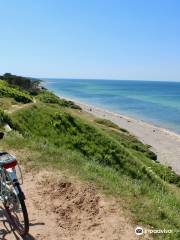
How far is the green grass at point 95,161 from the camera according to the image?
8.85 metres

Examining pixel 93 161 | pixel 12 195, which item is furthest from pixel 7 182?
pixel 93 161

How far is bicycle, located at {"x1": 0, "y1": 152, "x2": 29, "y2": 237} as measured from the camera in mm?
7125

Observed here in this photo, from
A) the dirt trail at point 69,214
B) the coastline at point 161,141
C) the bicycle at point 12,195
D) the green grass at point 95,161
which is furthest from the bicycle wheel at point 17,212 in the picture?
the coastline at point 161,141

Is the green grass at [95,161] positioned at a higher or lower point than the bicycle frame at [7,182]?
lower

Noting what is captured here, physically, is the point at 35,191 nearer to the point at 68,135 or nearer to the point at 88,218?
the point at 88,218

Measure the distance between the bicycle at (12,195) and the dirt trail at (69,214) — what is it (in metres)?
0.18

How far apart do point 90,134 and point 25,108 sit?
4.98m

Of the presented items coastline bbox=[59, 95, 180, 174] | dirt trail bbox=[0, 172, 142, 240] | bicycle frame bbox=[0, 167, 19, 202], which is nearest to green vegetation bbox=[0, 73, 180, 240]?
dirt trail bbox=[0, 172, 142, 240]

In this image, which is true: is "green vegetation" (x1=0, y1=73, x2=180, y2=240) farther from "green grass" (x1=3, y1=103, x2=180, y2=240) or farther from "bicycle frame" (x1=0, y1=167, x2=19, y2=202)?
"bicycle frame" (x1=0, y1=167, x2=19, y2=202)

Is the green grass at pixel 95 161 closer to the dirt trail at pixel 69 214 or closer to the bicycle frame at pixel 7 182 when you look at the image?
the dirt trail at pixel 69 214

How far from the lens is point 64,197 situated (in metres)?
9.37

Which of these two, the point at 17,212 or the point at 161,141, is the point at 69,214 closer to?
the point at 17,212

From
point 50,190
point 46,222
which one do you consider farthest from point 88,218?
point 50,190

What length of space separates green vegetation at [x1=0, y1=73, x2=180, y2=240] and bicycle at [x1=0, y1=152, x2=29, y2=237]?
7.65ft
